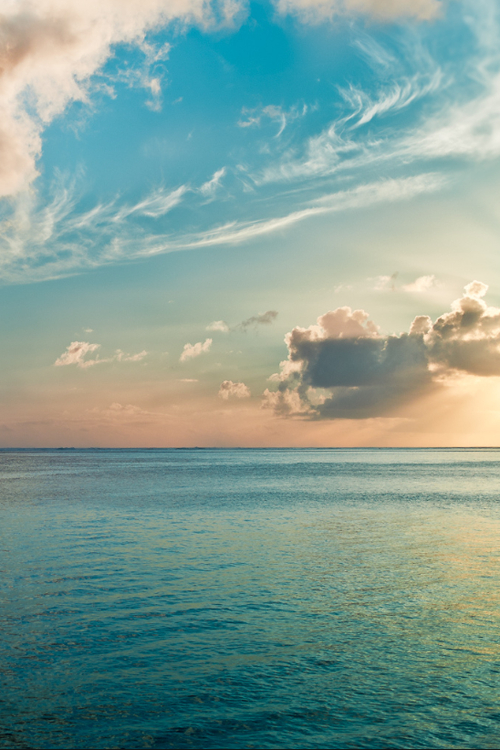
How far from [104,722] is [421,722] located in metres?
6.84

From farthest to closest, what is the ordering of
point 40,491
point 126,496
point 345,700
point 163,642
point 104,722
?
point 40,491 → point 126,496 → point 163,642 → point 345,700 → point 104,722

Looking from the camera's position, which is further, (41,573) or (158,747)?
(41,573)

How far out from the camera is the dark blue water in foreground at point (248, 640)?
11.6 meters

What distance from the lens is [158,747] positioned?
426 inches

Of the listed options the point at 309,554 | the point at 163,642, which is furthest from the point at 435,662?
the point at 309,554

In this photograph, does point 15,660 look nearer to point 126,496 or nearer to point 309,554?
point 309,554

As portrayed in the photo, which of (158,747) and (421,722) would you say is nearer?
(158,747)

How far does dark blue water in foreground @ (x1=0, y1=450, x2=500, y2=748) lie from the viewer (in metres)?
11.6

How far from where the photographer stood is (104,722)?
11.7 m

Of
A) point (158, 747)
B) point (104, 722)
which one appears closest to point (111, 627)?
point (104, 722)

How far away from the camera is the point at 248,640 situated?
16109mm

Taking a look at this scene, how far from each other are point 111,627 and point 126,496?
146 ft

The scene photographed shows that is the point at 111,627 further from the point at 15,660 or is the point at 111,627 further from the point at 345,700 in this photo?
the point at 345,700

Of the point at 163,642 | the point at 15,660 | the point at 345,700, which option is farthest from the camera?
the point at 163,642
